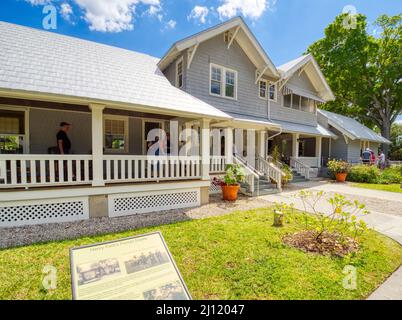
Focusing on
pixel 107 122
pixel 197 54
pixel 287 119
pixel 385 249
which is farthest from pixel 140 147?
pixel 287 119

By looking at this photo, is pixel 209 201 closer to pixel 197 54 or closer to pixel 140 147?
pixel 140 147

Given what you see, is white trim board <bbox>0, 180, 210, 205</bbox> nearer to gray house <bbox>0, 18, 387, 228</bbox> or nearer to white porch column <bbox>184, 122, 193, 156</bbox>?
gray house <bbox>0, 18, 387, 228</bbox>

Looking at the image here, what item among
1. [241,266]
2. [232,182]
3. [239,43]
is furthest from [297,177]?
[241,266]

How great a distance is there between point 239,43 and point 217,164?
7141mm

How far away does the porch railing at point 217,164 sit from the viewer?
9827 millimetres

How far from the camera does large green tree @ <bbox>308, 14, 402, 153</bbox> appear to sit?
23453mm

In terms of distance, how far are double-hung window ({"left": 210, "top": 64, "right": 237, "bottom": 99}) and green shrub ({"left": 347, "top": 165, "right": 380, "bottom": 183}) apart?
1070 centimetres

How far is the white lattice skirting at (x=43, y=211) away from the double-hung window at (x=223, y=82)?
8049 millimetres

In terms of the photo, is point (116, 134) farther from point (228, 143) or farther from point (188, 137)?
point (228, 143)

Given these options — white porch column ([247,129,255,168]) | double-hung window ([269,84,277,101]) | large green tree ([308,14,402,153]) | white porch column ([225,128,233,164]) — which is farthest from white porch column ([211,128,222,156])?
large green tree ([308,14,402,153])

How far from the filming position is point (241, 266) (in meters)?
3.64

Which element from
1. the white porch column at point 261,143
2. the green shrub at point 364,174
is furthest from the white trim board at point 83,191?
the green shrub at point 364,174

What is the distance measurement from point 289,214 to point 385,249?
8.01ft

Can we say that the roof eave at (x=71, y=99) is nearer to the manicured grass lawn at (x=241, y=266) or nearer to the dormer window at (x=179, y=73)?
the manicured grass lawn at (x=241, y=266)
